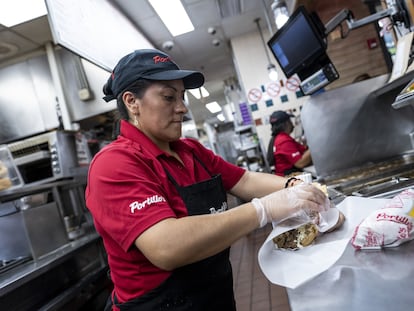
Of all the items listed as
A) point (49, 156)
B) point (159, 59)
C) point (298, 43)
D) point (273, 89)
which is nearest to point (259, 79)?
point (273, 89)

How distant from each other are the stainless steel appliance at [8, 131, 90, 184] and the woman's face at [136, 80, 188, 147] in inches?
102

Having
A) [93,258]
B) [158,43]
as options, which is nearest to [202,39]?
[158,43]

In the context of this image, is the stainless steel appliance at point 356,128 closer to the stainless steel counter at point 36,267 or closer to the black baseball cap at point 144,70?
the black baseball cap at point 144,70

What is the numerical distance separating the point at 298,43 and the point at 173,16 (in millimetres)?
2710

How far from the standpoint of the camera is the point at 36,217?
2383 mm

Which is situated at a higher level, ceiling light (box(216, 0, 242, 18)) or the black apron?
ceiling light (box(216, 0, 242, 18))

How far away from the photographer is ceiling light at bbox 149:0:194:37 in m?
4.18

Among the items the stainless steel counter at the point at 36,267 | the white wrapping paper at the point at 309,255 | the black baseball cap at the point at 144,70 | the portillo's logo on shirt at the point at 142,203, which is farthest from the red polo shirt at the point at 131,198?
the stainless steel counter at the point at 36,267

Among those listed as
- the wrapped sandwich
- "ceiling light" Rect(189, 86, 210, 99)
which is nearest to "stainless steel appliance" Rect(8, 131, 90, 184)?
the wrapped sandwich

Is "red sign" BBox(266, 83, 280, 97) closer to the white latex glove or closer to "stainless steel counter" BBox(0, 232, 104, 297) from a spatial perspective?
"stainless steel counter" BBox(0, 232, 104, 297)

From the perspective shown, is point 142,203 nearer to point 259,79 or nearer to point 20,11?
point 20,11

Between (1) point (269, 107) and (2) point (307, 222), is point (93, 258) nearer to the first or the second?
(2) point (307, 222)

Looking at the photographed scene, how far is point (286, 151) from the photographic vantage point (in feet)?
12.2

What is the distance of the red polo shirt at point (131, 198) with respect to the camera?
2.91 feet
